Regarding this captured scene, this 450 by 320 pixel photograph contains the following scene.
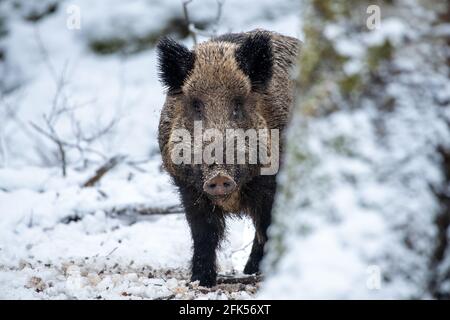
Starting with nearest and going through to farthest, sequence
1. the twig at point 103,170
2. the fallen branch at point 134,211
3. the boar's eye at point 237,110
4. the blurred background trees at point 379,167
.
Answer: the blurred background trees at point 379,167
the boar's eye at point 237,110
the fallen branch at point 134,211
the twig at point 103,170

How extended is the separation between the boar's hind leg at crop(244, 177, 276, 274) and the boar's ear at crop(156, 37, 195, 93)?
112cm

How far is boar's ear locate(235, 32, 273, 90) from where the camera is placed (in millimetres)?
5543

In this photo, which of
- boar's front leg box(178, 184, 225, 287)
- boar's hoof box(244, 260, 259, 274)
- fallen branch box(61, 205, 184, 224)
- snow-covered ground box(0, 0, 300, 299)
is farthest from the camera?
fallen branch box(61, 205, 184, 224)

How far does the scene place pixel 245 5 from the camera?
1569cm

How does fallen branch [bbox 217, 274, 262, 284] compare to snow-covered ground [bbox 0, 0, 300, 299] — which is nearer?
snow-covered ground [bbox 0, 0, 300, 299]

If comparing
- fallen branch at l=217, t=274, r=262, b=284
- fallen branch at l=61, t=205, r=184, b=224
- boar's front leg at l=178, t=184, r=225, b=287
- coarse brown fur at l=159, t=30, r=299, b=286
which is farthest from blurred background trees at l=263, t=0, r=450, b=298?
fallen branch at l=61, t=205, r=184, b=224

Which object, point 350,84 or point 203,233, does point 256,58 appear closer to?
point 203,233

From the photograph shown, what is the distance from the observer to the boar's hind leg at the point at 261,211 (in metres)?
5.50

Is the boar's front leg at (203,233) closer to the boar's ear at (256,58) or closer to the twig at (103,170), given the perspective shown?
the boar's ear at (256,58)

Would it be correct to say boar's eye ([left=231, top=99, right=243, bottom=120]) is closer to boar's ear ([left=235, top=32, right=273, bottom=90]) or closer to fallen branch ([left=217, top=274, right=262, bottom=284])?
boar's ear ([left=235, top=32, right=273, bottom=90])

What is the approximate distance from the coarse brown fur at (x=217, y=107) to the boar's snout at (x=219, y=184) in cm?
46

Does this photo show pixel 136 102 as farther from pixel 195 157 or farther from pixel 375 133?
pixel 375 133

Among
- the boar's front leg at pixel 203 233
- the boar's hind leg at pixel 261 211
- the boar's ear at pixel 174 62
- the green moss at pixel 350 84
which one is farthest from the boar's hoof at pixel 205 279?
the green moss at pixel 350 84
